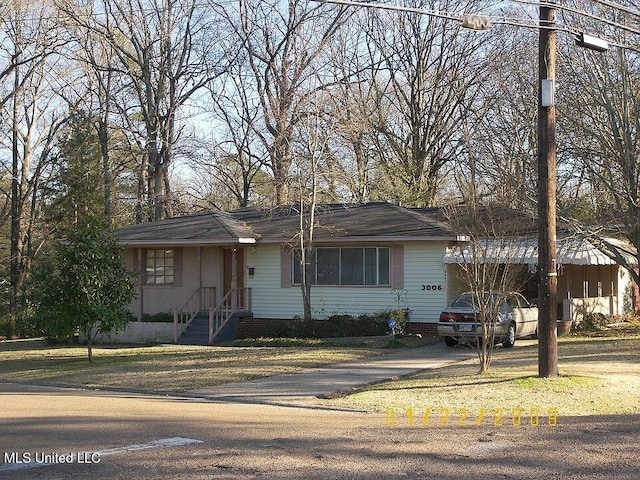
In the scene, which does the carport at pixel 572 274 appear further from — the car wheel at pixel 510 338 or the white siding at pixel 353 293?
the car wheel at pixel 510 338

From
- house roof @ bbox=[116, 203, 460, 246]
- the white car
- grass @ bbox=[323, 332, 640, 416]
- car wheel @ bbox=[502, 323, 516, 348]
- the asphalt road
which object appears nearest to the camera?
the asphalt road

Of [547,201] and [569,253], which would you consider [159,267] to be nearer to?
[569,253]

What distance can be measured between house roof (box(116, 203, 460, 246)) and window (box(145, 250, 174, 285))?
0.89 meters

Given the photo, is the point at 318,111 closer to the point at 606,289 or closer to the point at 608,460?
the point at 606,289

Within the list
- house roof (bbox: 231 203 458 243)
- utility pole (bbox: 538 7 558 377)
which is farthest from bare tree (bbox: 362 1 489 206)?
utility pole (bbox: 538 7 558 377)

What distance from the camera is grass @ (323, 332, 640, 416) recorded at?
1290 cm

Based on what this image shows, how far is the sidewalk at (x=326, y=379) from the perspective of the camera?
1464 centimetres

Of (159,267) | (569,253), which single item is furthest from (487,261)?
(159,267)

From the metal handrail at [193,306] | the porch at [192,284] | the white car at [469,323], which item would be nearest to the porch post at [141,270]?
the porch at [192,284]

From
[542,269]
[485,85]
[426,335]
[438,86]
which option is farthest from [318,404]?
[438,86]

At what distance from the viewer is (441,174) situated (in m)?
39.0

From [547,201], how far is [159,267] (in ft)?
58.0

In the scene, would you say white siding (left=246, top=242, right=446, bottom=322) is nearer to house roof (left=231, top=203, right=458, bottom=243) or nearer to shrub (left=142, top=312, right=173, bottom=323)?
house roof (left=231, top=203, right=458, bottom=243)

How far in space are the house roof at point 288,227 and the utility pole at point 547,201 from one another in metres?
9.27
